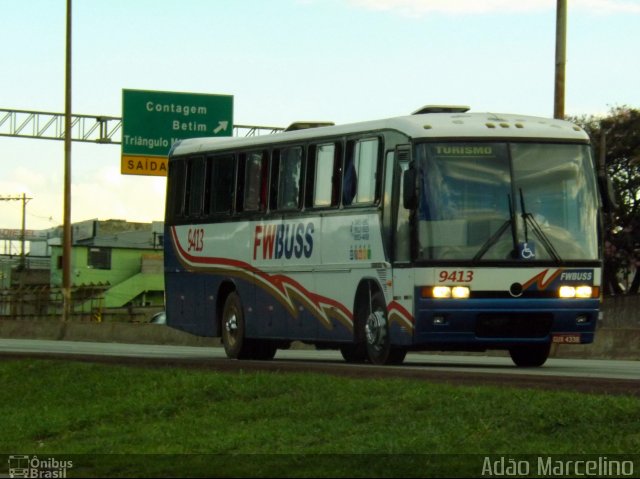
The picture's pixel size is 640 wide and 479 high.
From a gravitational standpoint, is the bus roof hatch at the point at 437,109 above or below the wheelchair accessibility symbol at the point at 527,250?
above

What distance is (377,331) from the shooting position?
69.6 feet

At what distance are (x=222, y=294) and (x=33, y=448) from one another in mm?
12711

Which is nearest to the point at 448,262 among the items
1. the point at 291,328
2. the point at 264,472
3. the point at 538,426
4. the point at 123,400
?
the point at 291,328

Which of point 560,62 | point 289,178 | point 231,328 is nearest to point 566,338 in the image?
point 289,178

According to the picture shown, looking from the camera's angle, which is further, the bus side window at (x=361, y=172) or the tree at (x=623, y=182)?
the tree at (x=623, y=182)

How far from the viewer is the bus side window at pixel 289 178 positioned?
2344 cm

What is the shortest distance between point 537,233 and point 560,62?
890 centimetres

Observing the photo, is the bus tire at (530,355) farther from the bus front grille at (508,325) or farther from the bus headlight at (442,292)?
the bus headlight at (442,292)

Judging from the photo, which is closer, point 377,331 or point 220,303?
point 377,331

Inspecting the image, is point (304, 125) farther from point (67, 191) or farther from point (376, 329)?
point (67, 191)

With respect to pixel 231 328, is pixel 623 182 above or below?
above

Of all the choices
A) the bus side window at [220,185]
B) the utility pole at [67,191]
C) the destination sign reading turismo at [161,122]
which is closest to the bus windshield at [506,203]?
the bus side window at [220,185]

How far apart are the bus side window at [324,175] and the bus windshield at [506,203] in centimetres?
→ 235

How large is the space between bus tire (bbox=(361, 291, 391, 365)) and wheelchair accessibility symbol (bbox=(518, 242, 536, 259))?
1884 mm
